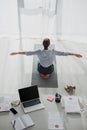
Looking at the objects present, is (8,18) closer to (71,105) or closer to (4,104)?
(4,104)

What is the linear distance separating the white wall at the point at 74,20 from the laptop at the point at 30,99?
105 inches

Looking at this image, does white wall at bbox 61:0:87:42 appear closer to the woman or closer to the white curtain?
the white curtain

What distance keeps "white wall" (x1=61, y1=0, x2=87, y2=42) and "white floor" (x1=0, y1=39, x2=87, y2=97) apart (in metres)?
0.37

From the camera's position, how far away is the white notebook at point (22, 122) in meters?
1.90

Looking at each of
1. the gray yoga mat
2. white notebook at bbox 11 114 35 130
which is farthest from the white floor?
white notebook at bbox 11 114 35 130

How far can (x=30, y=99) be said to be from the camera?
221cm

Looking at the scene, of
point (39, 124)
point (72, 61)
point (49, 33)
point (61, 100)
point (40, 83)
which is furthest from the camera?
point (49, 33)

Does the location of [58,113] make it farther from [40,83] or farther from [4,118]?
[40,83]

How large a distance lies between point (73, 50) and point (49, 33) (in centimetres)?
76

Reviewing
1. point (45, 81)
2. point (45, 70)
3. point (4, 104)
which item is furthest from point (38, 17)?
point (4, 104)

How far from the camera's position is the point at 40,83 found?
3.32 m

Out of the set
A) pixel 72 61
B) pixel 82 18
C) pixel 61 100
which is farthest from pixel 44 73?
pixel 82 18

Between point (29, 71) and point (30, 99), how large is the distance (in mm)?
1451

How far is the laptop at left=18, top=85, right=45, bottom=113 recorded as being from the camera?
2137 millimetres
